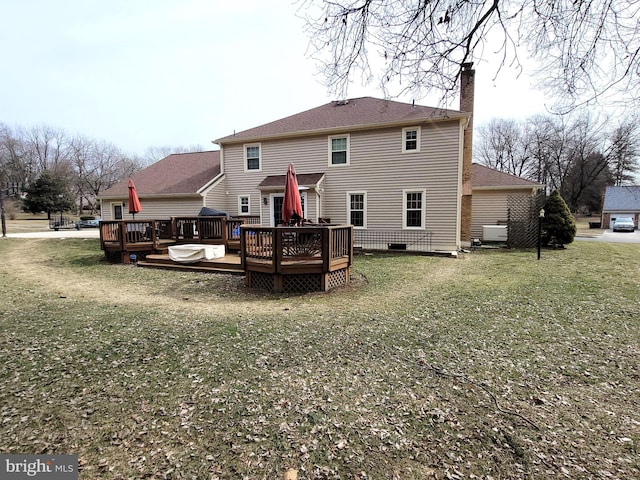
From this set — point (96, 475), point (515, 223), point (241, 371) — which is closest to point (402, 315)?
point (241, 371)

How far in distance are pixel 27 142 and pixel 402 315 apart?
68637mm

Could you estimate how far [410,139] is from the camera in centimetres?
1364

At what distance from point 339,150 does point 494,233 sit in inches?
370

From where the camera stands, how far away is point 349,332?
4.82m

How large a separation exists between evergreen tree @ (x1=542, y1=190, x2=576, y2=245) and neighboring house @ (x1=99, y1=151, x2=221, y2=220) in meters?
15.1

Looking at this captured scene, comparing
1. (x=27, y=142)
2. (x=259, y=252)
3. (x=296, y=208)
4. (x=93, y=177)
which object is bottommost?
(x=259, y=252)

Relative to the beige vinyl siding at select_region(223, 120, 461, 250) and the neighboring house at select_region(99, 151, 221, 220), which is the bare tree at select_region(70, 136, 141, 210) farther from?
the beige vinyl siding at select_region(223, 120, 461, 250)

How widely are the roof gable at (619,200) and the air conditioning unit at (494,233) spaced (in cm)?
3344

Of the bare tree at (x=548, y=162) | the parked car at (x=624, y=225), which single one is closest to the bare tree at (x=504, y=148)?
the bare tree at (x=548, y=162)

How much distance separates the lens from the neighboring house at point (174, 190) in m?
16.8

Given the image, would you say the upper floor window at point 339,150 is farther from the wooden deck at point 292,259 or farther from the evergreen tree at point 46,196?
the evergreen tree at point 46,196

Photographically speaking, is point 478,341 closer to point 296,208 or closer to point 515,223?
point 296,208

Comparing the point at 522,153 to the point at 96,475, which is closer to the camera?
the point at 96,475

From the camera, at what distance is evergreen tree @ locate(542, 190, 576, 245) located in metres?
13.8
